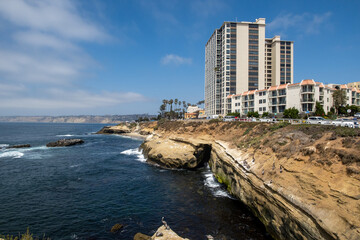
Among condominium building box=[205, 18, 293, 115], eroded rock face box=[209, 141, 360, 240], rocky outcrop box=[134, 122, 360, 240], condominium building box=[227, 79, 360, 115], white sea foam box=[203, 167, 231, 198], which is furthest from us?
condominium building box=[205, 18, 293, 115]

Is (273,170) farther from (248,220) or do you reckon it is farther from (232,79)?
(232,79)

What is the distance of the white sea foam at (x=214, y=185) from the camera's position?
82.3ft

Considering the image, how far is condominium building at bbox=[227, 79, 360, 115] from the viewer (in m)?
60.8

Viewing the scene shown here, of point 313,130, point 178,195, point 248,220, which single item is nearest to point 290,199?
point 248,220

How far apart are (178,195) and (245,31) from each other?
101262 millimetres

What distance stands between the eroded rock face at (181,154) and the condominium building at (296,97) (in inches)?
1398

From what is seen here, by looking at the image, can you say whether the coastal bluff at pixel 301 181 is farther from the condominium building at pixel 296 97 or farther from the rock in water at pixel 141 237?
the condominium building at pixel 296 97

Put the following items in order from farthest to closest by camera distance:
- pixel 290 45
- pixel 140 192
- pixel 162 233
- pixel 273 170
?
1. pixel 290 45
2. pixel 140 192
3. pixel 273 170
4. pixel 162 233

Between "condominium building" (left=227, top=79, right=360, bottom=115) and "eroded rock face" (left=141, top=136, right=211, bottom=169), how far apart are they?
3550cm

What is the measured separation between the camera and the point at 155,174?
33719 millimetres

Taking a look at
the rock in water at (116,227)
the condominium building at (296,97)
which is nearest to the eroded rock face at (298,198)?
the rock in water at (116,227)

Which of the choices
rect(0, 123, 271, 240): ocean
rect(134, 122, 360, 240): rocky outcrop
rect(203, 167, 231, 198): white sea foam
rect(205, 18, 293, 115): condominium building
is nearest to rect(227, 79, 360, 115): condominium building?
rect(205, 18, 293, 115): condominium building

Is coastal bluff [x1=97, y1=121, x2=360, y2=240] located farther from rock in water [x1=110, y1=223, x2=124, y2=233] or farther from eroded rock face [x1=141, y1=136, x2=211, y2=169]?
rock in water [x1=110, y1=223, x2=124, y2=233]

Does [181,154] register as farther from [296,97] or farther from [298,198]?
[296,97]
